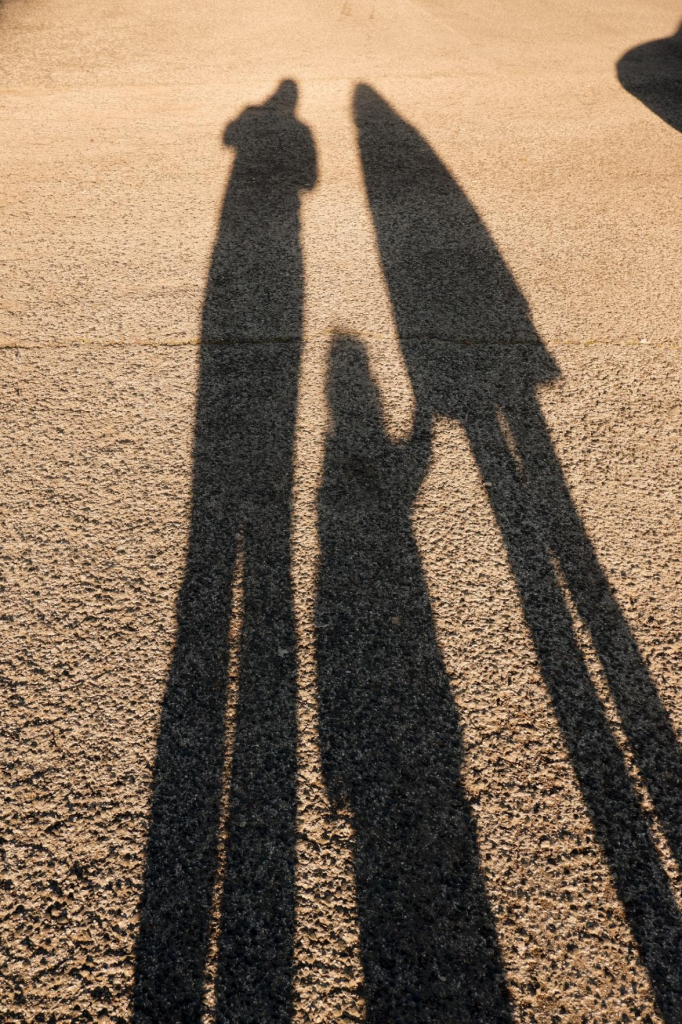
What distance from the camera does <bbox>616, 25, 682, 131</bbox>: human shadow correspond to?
6.35 meters

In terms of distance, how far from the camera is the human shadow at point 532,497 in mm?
1885

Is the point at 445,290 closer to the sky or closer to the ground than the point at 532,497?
closer to the sky

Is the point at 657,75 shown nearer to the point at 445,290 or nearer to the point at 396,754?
the point at 445,290

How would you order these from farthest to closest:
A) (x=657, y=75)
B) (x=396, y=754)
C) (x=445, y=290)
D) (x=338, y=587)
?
1. (x=657, y=75)
2. (x=445, y=290)
3. (x=338, y=587)
4. (x=396, y=754)

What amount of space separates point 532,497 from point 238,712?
1.54 m

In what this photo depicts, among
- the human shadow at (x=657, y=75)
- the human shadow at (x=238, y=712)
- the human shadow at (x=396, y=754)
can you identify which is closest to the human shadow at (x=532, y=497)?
the human shadow at (x=396, y=754)

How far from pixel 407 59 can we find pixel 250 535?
22.4 feet

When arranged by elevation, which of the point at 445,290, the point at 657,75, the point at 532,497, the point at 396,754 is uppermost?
the point at 657,75

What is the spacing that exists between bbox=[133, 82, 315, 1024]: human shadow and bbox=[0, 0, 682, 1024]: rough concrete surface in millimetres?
11

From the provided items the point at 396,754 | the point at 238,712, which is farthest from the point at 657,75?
the point at 238,712

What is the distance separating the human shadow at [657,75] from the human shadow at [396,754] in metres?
5.63

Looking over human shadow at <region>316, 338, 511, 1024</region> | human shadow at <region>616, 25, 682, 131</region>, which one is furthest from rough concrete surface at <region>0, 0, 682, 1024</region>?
human shadow at <region>616, 25, 682, 131</region>

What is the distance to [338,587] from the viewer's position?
8.11 ft

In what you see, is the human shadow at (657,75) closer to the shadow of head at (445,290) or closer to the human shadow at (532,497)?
the shadow of head at (445,290)
